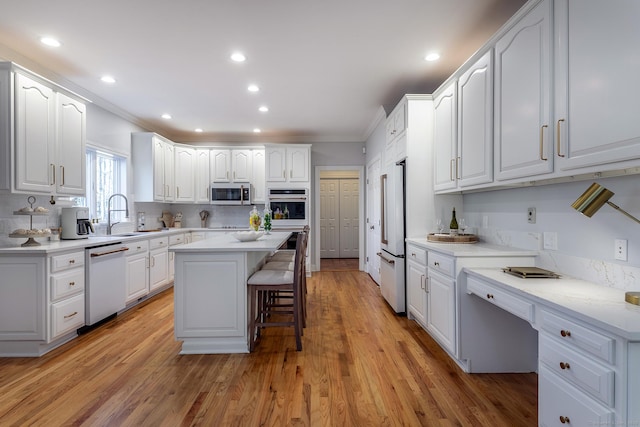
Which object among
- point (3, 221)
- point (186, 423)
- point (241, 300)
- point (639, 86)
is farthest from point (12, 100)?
point (639, 86)

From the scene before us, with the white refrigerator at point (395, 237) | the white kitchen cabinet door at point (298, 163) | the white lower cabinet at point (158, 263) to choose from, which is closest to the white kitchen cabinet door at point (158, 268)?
the white lower cabinet at point (158, 263)

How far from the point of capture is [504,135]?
2.13 metres

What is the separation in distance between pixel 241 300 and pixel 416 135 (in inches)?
94.4

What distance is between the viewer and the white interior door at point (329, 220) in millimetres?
8219

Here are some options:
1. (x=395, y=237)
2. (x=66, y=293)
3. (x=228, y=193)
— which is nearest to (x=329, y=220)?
(x=228, y=193)

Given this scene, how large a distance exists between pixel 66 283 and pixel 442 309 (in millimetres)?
3285

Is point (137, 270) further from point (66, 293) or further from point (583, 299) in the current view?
point (583, 299)

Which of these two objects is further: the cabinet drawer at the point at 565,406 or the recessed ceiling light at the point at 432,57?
the recessed ceiling light at the point at 432,57

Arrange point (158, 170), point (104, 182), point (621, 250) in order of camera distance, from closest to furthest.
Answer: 1. point (621, 250)
2. point (104, 182)
3. point (158, 170)

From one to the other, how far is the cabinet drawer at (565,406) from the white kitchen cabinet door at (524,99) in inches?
42.2

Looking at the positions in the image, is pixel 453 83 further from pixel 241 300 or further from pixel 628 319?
pixel 241 300

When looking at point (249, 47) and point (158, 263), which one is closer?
point (249, 47)

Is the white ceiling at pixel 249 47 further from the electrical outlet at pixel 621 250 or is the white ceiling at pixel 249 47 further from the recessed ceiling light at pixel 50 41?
the electrical outlet at pixel 621 250

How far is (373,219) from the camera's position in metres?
5.41
